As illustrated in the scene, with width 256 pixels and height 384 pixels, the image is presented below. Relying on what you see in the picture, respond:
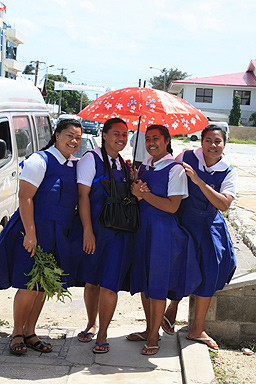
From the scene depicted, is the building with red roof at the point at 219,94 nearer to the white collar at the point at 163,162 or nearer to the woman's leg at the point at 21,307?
the white collar at the point at 163,162

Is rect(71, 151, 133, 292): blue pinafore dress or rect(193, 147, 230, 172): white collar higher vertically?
rect(193, 147, 230, 172): white collar

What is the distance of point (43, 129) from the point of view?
754 centimetres

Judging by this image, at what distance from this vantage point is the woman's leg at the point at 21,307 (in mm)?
3631

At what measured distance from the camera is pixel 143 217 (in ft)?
12.3

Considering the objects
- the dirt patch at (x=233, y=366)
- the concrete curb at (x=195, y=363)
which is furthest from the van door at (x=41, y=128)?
the dirt patch at (x=233, y=366)

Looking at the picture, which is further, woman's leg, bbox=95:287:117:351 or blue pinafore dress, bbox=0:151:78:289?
woman's leg, bbox=95:287:117:351

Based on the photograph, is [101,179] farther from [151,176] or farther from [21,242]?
[21,242]

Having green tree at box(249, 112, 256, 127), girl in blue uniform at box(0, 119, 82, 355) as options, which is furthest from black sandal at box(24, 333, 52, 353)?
green tree at box(249, 112, 256, 127)

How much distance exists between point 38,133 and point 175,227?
398 centimetres

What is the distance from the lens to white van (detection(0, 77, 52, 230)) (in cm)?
568

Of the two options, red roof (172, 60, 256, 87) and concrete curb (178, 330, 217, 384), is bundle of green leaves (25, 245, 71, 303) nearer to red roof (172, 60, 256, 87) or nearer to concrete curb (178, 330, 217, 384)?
concrete curb (178, 330, 217, 384)

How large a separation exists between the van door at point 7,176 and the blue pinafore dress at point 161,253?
7.78ft

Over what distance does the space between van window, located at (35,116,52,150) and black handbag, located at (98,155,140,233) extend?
3.64 metres

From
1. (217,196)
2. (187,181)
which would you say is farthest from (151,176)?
→ (217,196)
